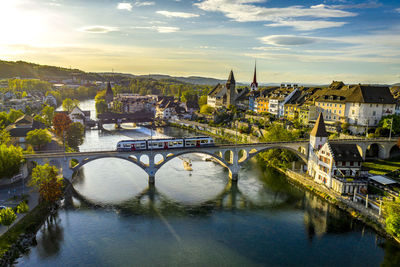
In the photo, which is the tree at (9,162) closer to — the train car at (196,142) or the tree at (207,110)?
the train car at (196,142)

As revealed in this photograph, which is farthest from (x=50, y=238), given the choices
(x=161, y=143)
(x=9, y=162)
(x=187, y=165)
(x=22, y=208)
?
(x=187, y=165)

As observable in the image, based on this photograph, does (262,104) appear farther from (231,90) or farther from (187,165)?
(187,165)

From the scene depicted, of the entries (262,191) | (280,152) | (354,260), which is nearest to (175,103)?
(280,152)

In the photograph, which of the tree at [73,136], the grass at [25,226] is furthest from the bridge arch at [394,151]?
the tree at [73,136]

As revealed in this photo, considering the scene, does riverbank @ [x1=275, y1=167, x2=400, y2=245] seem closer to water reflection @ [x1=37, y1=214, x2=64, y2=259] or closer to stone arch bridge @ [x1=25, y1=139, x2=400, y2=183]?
stone arch bridge @ [x1=25, y1=139, x2=400, y2=183]

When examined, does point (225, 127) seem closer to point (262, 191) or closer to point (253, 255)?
point (262, 191)

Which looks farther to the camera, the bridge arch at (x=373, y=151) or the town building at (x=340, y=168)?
the bridge arch at (x=373, y=151)
